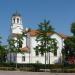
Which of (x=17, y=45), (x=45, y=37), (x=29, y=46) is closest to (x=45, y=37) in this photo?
(x=45, y=37)

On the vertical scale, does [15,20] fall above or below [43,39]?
above

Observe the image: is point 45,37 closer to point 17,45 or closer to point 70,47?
point 17,45

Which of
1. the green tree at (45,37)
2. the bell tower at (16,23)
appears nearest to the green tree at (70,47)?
the green tree at (45,37)

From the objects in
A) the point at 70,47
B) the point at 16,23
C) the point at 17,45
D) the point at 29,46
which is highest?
the point at 16,23

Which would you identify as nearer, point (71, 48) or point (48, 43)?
point (48, 43)

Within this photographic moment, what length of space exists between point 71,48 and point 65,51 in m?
3.22

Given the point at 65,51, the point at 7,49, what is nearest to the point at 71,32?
the point at 65,51

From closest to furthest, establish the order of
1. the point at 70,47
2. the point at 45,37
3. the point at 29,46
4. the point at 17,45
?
the point at 45,37 < the point at 17,45 < the point at 70,47 < the point at 29,46

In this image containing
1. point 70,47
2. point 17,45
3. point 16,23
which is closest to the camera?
point 17,45

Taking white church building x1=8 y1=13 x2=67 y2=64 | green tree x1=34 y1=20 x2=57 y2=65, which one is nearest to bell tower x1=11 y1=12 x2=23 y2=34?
white church building x1=8 y1=13 x2=67 y2=64

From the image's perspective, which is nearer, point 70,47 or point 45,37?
point 45,37

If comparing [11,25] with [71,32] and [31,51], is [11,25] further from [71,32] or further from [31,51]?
[71,32]

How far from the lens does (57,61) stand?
94.0 meters

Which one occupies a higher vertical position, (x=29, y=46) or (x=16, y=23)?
(x=16, y=23)
